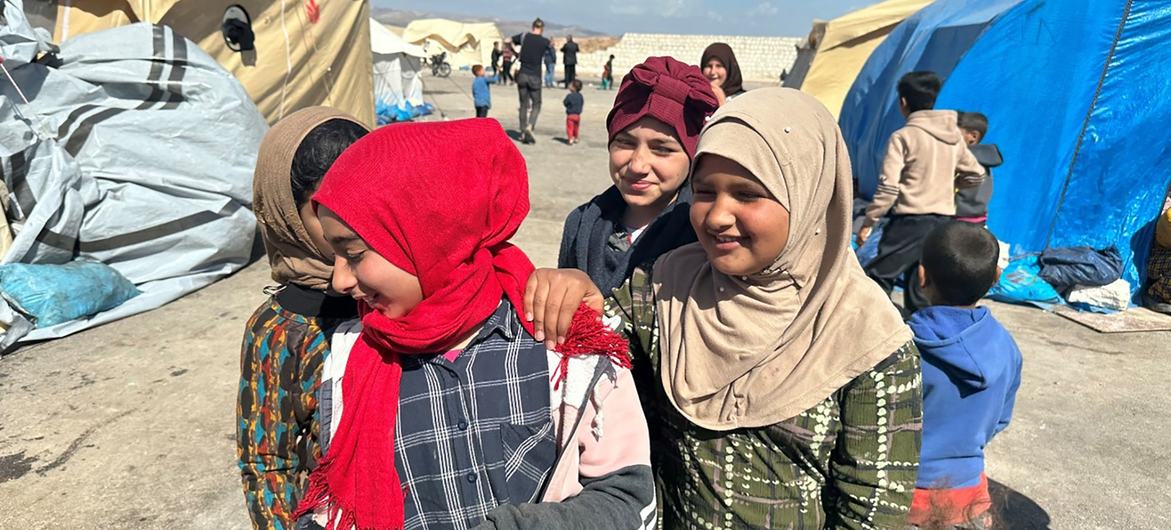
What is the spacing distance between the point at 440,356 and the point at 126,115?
4850 mm

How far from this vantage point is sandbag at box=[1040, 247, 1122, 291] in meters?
5.32

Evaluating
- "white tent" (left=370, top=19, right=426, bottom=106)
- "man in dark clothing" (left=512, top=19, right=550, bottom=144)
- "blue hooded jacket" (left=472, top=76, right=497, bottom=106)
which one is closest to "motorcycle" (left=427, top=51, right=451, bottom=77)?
"white tent" (left=370, top=19, right=426, bottom=106)

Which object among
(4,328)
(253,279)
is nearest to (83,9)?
(253,279)

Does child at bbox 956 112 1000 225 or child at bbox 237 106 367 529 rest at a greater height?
child at bbox 237 106 367 529

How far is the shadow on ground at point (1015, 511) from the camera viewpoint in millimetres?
2814

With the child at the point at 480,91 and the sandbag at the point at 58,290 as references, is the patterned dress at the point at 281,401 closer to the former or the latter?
the sandbag at the point at 58,290

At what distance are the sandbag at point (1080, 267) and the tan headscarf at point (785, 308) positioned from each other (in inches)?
203

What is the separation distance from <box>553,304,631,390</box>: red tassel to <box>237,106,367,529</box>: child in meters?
0.50

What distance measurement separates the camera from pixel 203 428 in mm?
3221

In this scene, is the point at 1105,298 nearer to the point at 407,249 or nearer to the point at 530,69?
the point at 407,249

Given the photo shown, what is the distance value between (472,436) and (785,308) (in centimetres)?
68

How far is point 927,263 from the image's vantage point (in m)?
2.41

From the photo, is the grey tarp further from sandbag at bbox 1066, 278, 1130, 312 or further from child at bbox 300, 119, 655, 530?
sandbag at bbox 1066, 278, 1130, 312

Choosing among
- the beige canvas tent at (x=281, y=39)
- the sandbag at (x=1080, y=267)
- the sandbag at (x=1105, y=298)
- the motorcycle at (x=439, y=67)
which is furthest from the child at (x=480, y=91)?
the motorcycle at (x=439, y=67)
